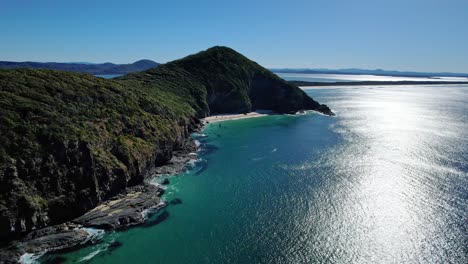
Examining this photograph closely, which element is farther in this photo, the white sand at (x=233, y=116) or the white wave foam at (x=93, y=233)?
the white sand at (x=233, y=116)

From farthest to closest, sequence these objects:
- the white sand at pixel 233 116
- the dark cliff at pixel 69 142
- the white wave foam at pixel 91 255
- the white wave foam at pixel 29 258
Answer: the white sand at pixel 233 116
the dark cliff at pixel 69 142
the white wave foam at pixel 91 255
the white wave foam at pixel 29 258

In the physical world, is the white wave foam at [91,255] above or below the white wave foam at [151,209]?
below

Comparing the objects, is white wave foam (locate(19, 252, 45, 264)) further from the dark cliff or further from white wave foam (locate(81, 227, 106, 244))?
white wave foam (locate(81, 227, 106, 244))

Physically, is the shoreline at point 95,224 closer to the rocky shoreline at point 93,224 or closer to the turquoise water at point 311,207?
the rocky shoreline at point 93,224

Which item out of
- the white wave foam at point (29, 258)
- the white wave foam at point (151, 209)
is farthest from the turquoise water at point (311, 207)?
the white wave foam at point (151, 209)

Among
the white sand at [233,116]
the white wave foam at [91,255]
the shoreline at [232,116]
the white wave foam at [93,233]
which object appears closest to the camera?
the white wave foam at [91,255]

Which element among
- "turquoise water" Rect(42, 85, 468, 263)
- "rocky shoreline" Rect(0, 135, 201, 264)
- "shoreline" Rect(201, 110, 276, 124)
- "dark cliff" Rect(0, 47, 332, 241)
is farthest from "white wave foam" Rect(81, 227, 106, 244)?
"shoreline" Rect(201, 110, 276, 124)
